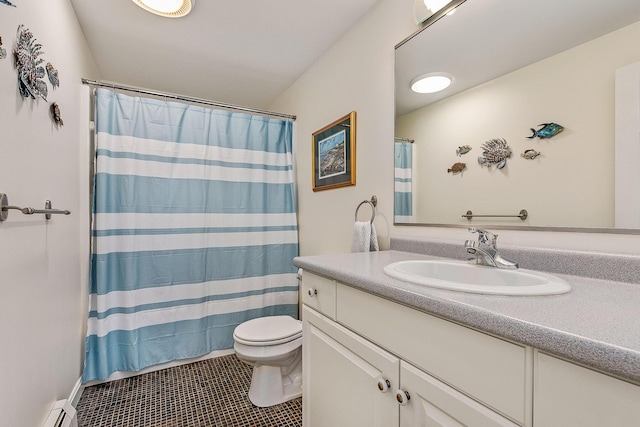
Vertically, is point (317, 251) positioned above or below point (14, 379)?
above

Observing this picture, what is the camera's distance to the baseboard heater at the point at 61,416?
1205mm

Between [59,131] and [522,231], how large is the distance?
2.10 meters

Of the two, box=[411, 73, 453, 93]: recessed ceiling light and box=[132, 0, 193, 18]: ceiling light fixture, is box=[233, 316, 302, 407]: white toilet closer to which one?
box=[411, 73, 453, 93]: recessed ceiling light

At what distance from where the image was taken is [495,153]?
3.58 ft

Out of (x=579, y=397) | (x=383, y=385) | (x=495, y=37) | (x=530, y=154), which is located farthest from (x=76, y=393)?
(x=495, y=37)

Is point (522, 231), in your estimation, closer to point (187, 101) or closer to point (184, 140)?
point (184, 140)

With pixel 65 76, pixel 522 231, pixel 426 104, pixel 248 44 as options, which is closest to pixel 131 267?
pixel 65 76

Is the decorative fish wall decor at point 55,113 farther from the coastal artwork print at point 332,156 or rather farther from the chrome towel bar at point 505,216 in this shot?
the chrome towel bar at point 505,216

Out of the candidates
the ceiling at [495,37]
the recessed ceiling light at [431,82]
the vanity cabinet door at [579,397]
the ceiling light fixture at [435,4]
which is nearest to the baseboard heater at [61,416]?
the vanity cabinet door at [579,397]

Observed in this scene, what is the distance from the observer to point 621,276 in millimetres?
765

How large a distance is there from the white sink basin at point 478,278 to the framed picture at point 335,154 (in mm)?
799

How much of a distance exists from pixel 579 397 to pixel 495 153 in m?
0.87

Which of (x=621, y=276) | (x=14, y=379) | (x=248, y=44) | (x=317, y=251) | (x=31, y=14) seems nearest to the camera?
(x=621, y=276)

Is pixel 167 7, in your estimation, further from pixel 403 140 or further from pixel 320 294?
pixel 320 294
